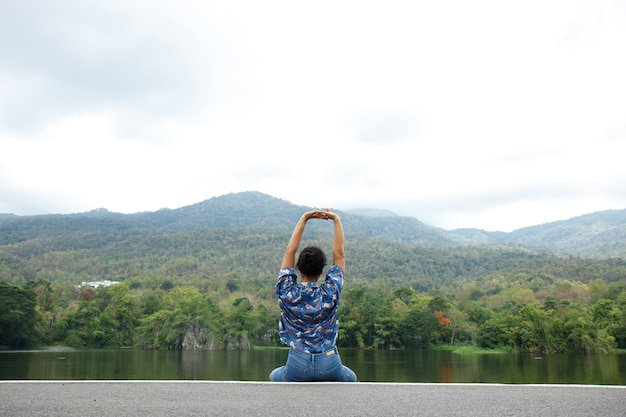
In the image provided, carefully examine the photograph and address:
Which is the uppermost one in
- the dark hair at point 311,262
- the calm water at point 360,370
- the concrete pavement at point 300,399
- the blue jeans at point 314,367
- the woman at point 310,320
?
the dark hair at point 311,262

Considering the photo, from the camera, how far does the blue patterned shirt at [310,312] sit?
5062 millimetres

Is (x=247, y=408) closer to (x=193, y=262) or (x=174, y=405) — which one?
(x=174, y=405)

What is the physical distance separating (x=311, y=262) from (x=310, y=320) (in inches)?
21.0

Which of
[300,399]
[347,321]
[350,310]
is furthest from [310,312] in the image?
[350,310]

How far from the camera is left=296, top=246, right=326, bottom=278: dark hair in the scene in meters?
5.14

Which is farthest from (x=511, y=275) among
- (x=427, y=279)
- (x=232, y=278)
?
(x=232, y=278)

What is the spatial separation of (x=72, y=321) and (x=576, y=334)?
62768 millimetres

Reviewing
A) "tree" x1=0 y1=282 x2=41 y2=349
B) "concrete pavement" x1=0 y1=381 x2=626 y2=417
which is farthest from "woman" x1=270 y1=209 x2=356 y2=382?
"tree" x1=0 y1=282 x2=41 y2=349

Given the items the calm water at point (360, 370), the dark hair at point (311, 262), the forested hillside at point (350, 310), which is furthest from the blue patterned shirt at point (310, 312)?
the forested hillside at point (350, 310)

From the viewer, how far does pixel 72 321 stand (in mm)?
74312

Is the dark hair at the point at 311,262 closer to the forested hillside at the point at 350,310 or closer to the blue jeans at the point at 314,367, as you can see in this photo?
the blue jeans at the point at 314,367

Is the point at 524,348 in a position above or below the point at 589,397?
below

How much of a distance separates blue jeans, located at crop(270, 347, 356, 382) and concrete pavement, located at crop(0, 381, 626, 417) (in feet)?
0.42

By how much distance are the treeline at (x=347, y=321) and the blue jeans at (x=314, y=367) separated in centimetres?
6128
